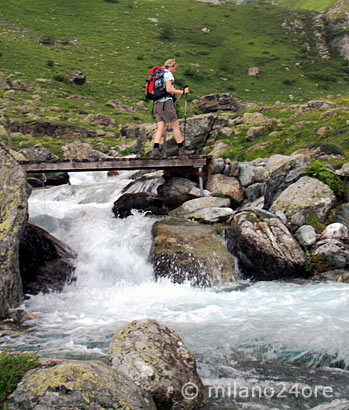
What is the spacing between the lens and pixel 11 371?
4.59m

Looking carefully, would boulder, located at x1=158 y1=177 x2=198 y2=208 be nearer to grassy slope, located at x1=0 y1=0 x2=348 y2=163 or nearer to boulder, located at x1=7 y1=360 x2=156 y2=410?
boulder, located at x1=7 y1=360 x2=156 y2=410

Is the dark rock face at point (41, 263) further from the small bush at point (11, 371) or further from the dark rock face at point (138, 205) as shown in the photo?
the small bush at point (11, 371)

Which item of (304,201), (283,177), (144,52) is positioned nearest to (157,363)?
(304,201)

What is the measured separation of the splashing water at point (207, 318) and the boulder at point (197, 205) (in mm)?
1454

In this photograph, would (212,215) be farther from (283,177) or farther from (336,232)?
(336,232)

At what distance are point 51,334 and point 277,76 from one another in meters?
101

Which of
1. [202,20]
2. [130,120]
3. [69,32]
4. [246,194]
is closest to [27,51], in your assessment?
[69,32]

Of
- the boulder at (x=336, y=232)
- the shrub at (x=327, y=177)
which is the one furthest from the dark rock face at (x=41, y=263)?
the shrub at (x=327, y=177)

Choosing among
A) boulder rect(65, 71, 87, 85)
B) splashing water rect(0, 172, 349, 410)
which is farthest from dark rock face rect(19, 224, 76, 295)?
boulder rect(65, 71, 87, 85)

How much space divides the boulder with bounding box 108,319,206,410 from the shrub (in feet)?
35.2

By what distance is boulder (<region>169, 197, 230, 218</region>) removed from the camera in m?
16.7

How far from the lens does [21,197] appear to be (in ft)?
33.5

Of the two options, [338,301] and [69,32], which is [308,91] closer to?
[69,32]

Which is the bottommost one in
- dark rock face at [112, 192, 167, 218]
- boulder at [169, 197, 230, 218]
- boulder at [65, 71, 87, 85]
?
boulder at [65, 71, 87, 85]
